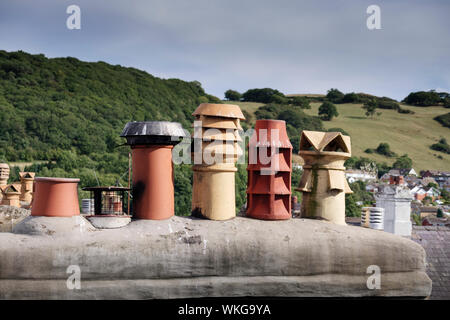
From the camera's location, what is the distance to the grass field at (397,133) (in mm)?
89806

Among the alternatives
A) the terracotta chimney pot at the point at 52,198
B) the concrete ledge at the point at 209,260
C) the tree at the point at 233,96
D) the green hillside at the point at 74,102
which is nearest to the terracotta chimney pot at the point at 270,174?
the concrete ledge at the point at 209,260

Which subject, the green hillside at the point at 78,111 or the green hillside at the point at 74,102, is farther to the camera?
the green hillside at the point at 74,102

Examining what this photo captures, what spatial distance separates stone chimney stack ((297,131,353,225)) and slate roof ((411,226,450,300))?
1.73 m

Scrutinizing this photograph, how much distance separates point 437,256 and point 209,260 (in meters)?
4.15

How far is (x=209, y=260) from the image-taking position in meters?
4.40

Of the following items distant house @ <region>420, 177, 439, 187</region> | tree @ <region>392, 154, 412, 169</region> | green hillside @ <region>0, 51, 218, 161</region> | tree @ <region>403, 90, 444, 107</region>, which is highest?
tree @ <region>403, 90, 444, 107</region>

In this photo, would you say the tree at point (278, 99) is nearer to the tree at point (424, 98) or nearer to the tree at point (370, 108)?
the tree at point (370, 108)

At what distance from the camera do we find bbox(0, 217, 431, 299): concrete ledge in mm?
4117

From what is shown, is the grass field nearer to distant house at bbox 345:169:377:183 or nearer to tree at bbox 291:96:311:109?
tree at bbox 291:96:311:109

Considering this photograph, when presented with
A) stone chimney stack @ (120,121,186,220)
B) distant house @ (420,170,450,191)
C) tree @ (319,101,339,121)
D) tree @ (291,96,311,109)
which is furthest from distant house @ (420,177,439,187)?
stone chimney stack @ (120,121,186,220)

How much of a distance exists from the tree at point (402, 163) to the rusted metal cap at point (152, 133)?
86.8 meters

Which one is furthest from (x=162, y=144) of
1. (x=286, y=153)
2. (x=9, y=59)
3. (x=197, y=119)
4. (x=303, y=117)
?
(x=303, y=117)
